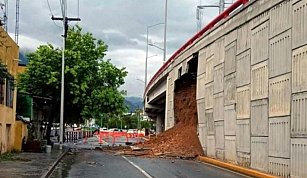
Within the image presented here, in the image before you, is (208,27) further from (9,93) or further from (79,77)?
(79,77)

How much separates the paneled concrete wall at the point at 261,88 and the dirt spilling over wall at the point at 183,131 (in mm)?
3460

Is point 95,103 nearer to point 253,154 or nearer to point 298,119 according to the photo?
point 253,154

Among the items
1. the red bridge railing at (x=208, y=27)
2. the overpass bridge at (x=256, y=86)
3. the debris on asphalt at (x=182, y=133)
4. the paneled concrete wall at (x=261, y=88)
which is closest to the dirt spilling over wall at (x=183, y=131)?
the debris on asphalt at (x=182, y=133)

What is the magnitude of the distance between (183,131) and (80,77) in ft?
38.7

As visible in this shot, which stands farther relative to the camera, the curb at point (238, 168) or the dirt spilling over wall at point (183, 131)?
the dirt spilling over wall at point (183, 131)

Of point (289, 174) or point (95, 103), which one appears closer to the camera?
point (289, 174)

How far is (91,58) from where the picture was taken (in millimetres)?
47125

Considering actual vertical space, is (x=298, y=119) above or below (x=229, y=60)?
below

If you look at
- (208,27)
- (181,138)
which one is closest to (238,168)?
(208,27)

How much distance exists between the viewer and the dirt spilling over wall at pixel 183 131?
3488 cm

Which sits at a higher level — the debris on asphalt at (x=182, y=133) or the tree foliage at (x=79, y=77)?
the tree foliage at (x=79, y=77)

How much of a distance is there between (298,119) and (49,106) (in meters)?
35.1

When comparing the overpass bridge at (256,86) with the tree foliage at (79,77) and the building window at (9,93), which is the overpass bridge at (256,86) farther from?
the tree foliage at (79,77)

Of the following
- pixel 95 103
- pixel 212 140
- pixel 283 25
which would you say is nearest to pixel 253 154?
pixel 283 25
